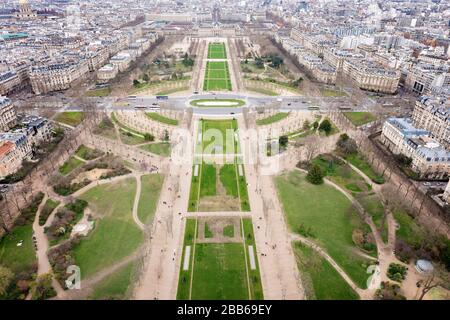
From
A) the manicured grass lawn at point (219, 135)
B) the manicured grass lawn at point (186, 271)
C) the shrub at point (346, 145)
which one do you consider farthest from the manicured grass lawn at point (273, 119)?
the manicured grass lawn at point (186, 271)

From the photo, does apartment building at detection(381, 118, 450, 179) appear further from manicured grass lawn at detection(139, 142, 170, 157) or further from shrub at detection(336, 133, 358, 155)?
manicured grass lawn at detection(139, 142, 170, 157)

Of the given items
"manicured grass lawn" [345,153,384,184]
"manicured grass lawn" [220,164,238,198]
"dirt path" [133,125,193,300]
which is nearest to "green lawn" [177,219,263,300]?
"dirt path" [133,125,193,300]

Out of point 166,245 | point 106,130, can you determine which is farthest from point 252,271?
point 106,130

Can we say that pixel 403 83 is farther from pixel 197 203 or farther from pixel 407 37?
pixel 197 203

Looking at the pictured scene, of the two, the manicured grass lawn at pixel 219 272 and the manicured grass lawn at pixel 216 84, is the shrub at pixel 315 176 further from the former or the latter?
the manicured grass lawn at pixel 216 84

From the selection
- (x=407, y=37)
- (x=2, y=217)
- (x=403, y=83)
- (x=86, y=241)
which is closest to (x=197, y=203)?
(x=86, y=241)

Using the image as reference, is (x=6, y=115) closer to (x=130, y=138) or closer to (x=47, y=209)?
(x=130, y=138)
